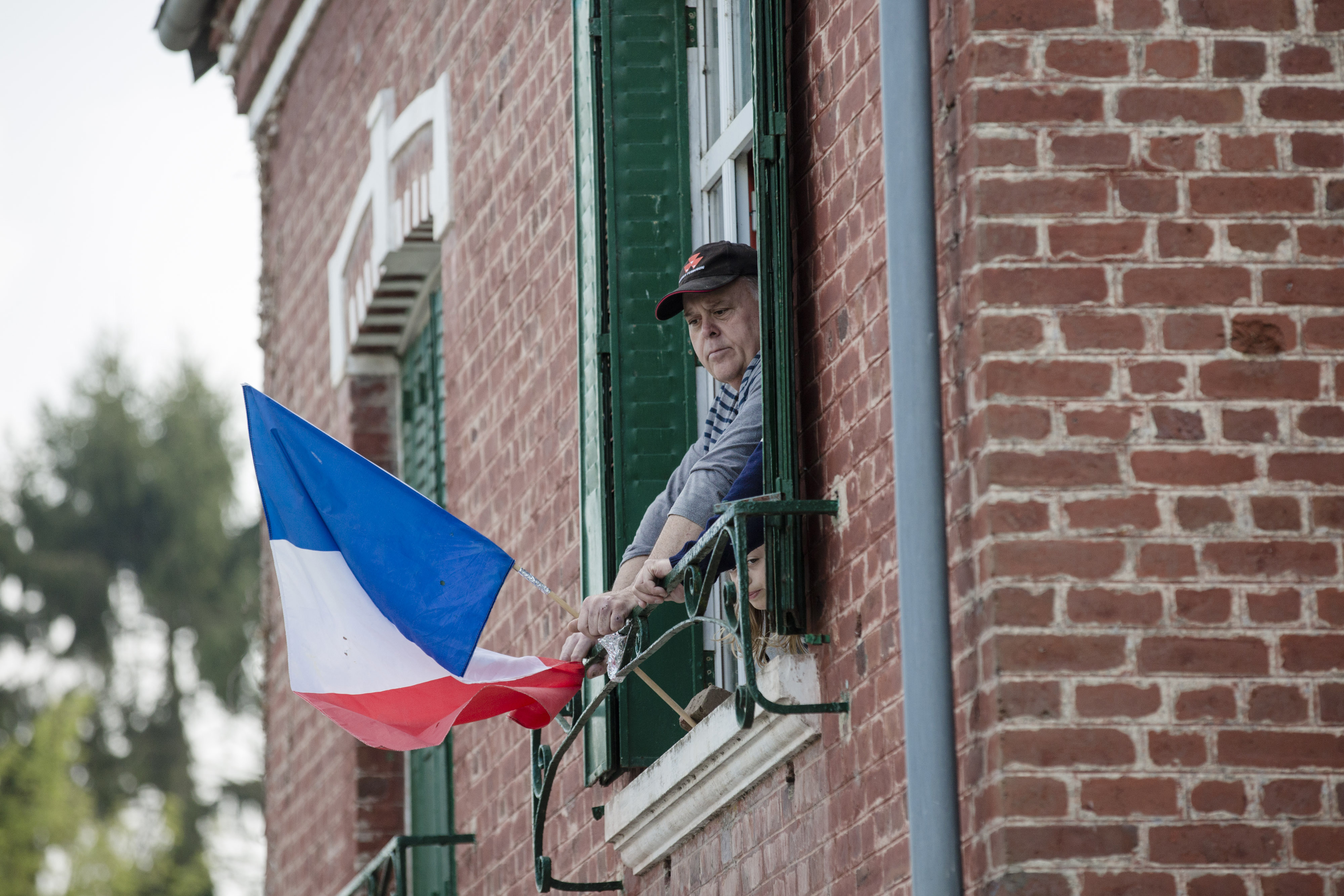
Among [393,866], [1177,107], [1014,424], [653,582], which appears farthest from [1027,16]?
[393,866]

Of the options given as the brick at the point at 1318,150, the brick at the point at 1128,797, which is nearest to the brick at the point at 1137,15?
the brick at the point at 1318,150

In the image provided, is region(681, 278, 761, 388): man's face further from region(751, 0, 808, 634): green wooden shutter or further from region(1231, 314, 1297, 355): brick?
region(1231, 314, 1297, 355): brick

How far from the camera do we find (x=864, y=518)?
16.1 feet

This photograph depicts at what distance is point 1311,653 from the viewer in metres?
4.27

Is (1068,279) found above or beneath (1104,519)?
above

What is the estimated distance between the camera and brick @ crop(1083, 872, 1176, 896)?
409cm

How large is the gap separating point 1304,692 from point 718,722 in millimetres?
1684

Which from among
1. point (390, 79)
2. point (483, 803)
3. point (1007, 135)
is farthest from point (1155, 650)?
point (390, 79)

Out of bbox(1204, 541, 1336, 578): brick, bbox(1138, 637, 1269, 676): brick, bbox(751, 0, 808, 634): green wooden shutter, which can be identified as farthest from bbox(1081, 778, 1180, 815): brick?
bbox(751, 0, 808, 634): green wooden shutter

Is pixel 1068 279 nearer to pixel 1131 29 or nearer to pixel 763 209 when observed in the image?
pixel 1131 29

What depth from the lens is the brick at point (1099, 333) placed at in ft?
14.4

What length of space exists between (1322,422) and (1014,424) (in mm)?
611

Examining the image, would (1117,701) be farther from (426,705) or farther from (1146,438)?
(426,705)

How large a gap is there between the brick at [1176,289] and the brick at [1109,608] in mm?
583
